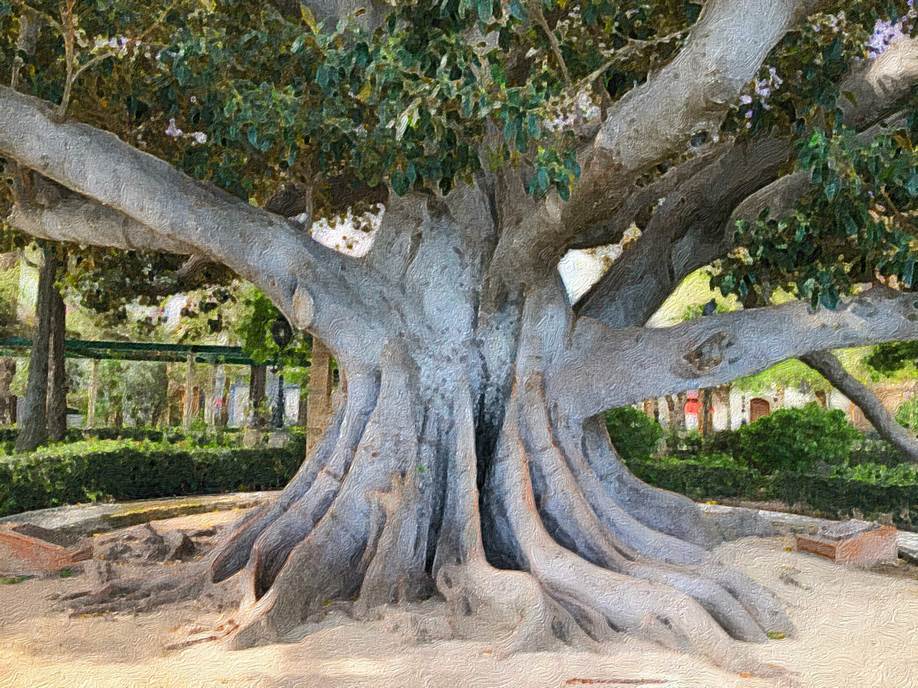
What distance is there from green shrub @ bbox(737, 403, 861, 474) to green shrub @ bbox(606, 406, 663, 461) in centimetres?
153

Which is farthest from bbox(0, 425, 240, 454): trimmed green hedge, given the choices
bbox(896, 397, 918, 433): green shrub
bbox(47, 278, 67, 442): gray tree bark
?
bbox(896, 397, 918, 433): green shrub

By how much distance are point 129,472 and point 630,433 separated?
279 inches

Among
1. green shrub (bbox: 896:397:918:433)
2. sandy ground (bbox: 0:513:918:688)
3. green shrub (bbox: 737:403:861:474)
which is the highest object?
green shrub (bbox: 896:397:918:433)

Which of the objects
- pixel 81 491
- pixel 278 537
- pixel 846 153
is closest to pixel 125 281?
pixel 81 491

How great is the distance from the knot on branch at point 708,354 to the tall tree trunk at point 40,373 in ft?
34.7

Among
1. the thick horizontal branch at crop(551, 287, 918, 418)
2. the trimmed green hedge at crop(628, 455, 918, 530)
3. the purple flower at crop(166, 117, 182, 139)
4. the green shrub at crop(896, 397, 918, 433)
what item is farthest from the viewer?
the green shrub at crop(896, 397, 918, 433)

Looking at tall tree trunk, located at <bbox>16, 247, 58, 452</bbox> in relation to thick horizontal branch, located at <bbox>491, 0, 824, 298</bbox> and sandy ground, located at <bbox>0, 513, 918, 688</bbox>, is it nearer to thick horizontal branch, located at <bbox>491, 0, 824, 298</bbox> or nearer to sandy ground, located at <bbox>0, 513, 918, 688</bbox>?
sandy ground, located at <bbox>0, 513, 918, 688</bbox>

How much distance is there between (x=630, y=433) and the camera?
12930 mm

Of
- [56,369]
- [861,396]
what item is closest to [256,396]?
[56,369]

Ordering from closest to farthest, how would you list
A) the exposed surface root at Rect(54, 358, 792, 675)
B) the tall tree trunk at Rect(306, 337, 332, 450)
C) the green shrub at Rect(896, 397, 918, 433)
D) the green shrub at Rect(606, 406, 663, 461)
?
the exposed surface root at Rect(54, 358, 792, 675)
the tall tree trunk at Rect(306, 337, 332, 450)
the green shrub at Rect(606, 406, 663, 461)
the green shrub at Rect(896, 397, 918, 433)

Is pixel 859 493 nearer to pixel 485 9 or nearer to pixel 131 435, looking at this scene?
pixel 485 9

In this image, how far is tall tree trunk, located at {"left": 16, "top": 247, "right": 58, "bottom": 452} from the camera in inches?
518

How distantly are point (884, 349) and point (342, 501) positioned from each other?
8.68 metres

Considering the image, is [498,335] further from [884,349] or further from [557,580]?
[884,349]
